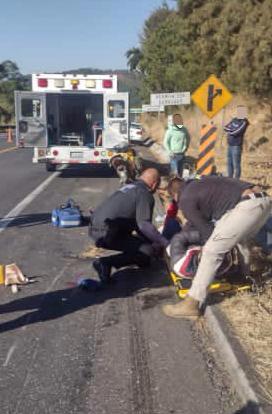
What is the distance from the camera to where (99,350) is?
489cm

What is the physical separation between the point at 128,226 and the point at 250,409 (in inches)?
138

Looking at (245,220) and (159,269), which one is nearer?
(245,220)

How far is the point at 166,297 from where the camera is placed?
6266 millimetres

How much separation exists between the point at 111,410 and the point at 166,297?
241 cm

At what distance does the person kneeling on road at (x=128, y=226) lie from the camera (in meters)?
6.70

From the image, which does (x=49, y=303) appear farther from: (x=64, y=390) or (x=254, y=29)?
(x=254, y=29)

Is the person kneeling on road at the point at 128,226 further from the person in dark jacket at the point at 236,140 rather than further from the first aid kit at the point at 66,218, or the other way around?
the person in dark jacket at the point at 236,140

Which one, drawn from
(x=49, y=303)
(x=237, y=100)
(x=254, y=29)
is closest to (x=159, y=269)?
(x=49, y=303)

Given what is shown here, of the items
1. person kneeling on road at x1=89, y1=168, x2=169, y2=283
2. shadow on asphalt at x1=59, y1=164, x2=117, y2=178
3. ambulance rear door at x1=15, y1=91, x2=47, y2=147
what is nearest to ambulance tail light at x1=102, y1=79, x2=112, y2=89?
ambulance rear door at x1=15, y1=91, x2=47, y2=147

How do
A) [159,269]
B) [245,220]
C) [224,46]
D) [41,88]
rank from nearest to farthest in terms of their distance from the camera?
1. [245,220]
2. [159,269]
3. [41,88]
4. [224,46]

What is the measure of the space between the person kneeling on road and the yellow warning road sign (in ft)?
19.7

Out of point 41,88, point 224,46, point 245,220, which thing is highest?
point 224,46

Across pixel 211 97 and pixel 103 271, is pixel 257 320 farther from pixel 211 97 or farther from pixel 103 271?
pixel 211 97

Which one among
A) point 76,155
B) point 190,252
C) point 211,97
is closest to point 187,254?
point 190,252
